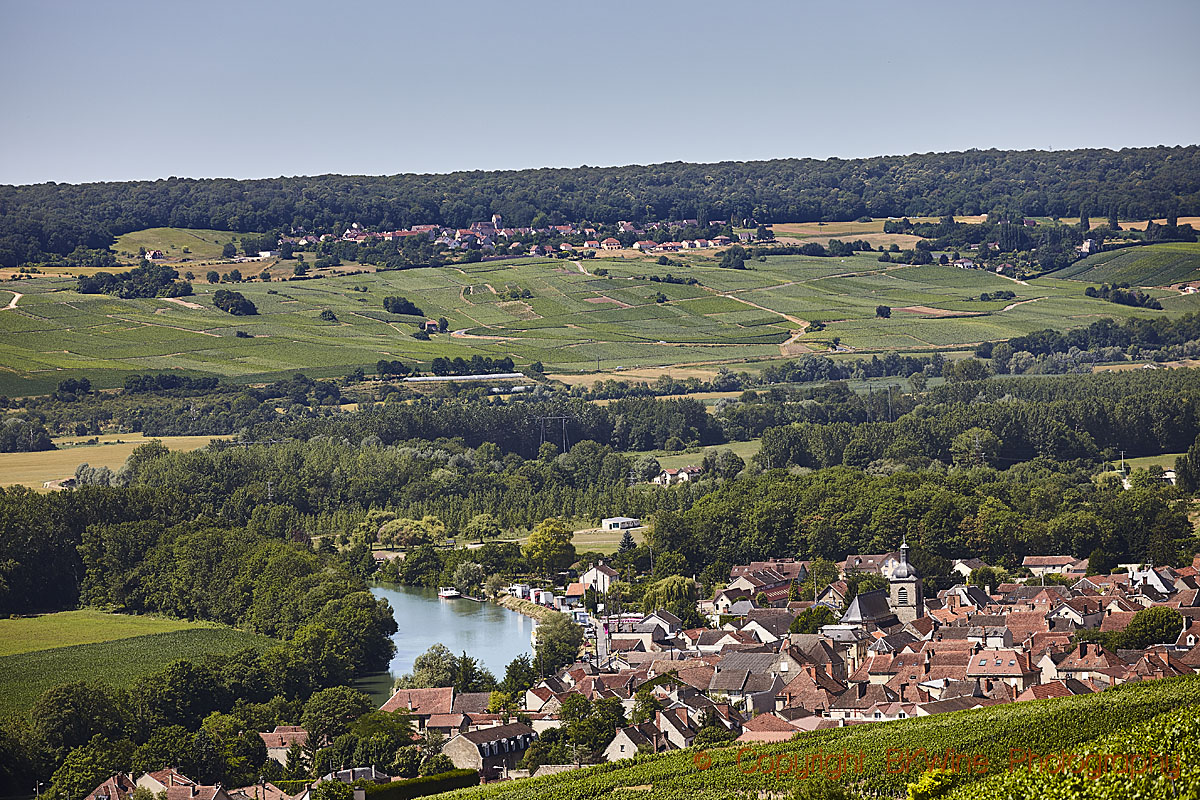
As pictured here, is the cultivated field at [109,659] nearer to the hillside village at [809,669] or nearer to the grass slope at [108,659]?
the grass slope at [108,659]

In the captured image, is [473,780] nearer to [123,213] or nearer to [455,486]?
[455,486]

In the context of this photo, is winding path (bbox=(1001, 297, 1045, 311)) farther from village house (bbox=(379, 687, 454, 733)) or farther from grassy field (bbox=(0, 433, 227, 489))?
village house (bbox=(379, 687, 454, 733))

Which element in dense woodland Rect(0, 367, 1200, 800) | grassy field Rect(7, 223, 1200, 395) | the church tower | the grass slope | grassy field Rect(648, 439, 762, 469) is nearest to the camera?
dense woodland Rect(0, 367, 1200, 800)

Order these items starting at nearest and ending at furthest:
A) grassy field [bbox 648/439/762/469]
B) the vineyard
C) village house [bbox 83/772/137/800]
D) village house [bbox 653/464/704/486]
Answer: the vineyard, village house [bbox 83/772/137/800], village house [bbox 653/464/704/486], grassy field [bbox 648/439/762/469]

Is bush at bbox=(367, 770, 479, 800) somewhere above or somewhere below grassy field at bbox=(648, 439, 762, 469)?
above

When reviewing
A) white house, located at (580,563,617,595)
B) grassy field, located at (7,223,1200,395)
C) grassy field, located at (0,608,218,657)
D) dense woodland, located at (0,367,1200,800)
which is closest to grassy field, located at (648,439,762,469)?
dense woodland, located at (0,367,1200,800)

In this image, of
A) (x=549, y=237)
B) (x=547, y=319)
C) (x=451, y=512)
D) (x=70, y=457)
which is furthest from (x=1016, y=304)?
(x=70, y=457)

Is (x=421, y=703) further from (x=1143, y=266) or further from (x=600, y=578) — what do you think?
(x=1143, y=266)
